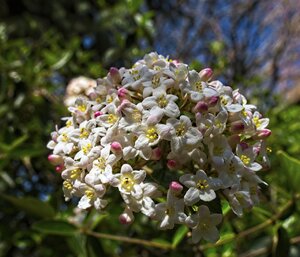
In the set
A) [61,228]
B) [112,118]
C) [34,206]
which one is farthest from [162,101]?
[34,206]

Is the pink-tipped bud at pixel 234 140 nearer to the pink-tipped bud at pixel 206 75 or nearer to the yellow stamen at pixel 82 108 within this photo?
the pink-tipped bud at pixel 206 75

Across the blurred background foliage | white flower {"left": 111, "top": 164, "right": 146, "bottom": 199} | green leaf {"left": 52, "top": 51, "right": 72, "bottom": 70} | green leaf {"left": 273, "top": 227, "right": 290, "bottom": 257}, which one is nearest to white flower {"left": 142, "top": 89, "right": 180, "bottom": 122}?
white flower {"left": 111, "top": 164, "right": 146, "bottom": 199}

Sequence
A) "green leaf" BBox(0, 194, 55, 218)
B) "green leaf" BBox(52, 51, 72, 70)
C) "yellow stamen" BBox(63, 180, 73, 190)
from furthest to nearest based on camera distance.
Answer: "green leaf" BBox(52, 51, 72, 70) → "green leaf" BBox(0, 194, 55, 218) → "yellow stamen" BBox(63, 180, 73, 190)

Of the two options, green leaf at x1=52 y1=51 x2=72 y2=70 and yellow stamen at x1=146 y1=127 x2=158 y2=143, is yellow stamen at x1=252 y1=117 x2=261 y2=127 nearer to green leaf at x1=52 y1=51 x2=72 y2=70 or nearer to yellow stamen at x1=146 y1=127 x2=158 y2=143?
yellow stamen at x1=146 y1=127 x2=158 y2=143

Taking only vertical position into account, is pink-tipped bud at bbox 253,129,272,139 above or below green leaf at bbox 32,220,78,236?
above

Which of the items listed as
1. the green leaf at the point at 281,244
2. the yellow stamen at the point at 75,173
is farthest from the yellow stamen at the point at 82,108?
the green leaf at the point at 281,244

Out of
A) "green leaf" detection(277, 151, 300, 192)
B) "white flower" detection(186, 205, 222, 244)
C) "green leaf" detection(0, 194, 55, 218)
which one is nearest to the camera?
"white flower" detection(186, 205, 222, 244)

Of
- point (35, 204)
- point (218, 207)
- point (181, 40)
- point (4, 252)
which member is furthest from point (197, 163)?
point (181, 40)

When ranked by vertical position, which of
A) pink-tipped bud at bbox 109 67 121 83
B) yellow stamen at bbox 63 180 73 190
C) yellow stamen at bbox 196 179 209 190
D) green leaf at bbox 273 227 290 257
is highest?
pink-tipped bud at bbox 109 67 121 83
